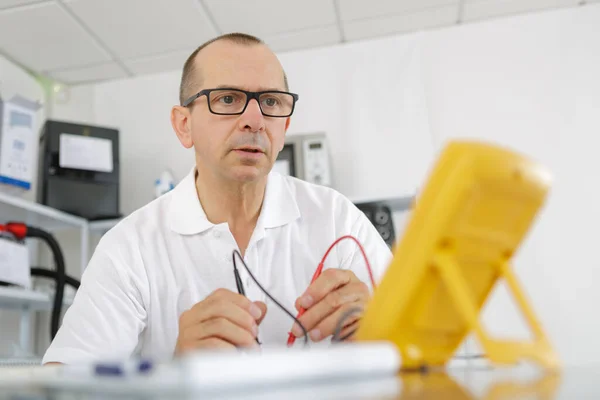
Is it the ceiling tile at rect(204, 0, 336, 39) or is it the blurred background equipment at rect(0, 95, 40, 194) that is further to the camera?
the ceiling tile at rect(204, 0, 336, 39)

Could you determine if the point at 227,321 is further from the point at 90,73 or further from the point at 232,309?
the point at 90,73

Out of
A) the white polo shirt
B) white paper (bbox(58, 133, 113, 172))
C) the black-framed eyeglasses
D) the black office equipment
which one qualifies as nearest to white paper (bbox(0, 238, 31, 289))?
the black office equipment

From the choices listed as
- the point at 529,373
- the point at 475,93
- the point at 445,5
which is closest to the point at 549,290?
the point at 475,93

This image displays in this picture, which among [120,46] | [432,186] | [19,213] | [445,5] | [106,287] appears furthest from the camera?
[120,46]

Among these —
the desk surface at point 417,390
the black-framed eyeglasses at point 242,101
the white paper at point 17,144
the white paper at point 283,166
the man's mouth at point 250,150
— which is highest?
the white paper at point 17,144

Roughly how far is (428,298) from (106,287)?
0.82 m

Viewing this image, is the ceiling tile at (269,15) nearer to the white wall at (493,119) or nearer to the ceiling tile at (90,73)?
the white wall at (493,119)

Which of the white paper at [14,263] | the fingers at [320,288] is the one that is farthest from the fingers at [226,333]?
the white paper at [14,263]

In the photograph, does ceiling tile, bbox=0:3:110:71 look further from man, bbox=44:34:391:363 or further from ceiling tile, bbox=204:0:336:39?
man, bbox=44:34:391:363

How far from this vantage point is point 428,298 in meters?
0.48

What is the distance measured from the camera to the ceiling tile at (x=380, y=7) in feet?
8.59

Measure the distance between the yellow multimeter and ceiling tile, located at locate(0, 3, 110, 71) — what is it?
8.45 ft

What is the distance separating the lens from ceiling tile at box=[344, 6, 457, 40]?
109 inches

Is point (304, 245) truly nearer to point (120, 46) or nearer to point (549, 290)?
point (549, 290)
